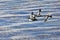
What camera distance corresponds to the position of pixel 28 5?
570 inches

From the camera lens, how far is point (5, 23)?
10.7 metres

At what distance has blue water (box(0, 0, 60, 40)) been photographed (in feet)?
29.8

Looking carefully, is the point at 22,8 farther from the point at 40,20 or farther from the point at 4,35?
the point at 4,35

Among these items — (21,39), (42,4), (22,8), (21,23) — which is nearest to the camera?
(21,39)

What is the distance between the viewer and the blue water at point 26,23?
909cm

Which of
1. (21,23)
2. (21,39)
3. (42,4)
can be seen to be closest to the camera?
(21,39)

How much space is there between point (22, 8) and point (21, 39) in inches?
199

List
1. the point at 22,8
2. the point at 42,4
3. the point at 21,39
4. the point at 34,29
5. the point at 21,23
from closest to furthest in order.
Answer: the point at 21,39, the point at 34,29, the point at 21,23, the point at 22,8, the point at 42,4

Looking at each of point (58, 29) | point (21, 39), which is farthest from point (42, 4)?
point (21, 39)

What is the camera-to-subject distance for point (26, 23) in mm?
10523

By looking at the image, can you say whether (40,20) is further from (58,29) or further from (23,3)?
(23,3)

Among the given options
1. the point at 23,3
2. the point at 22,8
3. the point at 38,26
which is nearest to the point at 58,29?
the point at 38,26

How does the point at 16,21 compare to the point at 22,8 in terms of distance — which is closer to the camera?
the point at 16,21

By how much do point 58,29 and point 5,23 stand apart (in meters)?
2.04
